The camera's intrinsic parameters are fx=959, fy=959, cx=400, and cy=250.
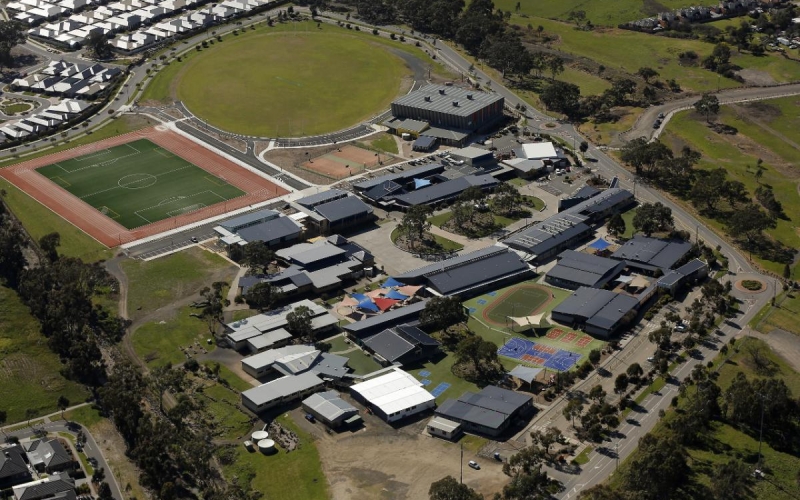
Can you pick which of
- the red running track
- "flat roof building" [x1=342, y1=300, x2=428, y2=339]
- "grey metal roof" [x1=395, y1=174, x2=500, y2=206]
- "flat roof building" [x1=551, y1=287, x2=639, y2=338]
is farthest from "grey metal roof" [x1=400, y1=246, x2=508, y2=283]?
the red running track

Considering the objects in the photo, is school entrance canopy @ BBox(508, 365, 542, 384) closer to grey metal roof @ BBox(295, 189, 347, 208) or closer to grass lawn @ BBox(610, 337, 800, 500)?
grass lawn @ BBox(610, 337, 800, 500)

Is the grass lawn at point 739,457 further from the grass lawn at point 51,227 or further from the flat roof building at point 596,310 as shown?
the grass lawn at point 51,227

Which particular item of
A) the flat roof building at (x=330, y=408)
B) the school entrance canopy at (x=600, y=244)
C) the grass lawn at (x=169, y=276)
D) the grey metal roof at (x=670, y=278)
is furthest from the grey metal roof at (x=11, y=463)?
the school entrance canopy at (x=600, y=244)

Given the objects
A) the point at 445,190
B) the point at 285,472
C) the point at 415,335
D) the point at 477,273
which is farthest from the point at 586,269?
the point at 285,472

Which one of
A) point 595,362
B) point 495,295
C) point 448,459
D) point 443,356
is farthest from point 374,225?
point 448,459

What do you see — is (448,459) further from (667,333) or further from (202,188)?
(202,188)
